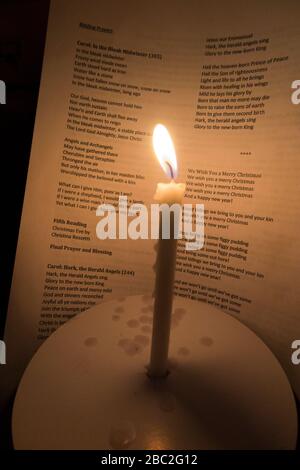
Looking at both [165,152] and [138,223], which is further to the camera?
[138,223]

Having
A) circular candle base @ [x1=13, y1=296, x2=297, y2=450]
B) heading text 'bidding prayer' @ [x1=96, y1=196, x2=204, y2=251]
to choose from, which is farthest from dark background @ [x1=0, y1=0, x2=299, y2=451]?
circular candle base @ [x1=13, y1=296, x2=297, y2=450]

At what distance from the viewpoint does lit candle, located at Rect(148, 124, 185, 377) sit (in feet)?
0.95

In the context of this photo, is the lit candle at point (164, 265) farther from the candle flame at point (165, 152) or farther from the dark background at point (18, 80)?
the dark background at point (18, 80)

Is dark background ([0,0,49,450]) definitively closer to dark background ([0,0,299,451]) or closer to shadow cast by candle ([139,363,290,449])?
dark background ([0,0,299,451])

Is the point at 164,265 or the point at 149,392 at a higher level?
the point at 164,265

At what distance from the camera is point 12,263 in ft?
1.84

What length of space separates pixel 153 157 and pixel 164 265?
0.90ft

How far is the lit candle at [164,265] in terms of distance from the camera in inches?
11.4

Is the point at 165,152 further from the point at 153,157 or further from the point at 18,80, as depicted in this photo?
the point at 18,80

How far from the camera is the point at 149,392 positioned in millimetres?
344

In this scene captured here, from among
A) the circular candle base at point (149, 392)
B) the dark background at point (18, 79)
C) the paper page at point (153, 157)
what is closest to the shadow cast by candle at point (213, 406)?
the circular candle base at point (149, 392)

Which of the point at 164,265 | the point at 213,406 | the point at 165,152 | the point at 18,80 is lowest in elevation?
the point at 213,406

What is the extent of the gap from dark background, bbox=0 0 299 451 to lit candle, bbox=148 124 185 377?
1.16ft

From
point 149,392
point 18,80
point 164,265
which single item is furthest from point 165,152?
point 18,80
